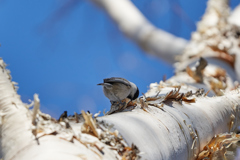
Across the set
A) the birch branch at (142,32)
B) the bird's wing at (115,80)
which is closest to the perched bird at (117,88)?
the bird's wing at (115,80)

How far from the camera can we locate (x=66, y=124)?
0.36 meters

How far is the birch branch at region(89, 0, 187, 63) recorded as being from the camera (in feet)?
6.57

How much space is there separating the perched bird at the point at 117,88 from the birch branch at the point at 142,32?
4.38 ft

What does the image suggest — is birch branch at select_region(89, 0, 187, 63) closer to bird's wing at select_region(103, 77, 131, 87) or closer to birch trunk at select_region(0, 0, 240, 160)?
birch trunk at select_region(0, 0, 240, 160)

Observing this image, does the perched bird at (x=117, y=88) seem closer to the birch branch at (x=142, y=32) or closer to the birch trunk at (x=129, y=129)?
the birch trunk at (x=129, y=129)

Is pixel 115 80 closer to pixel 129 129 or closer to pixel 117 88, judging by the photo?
pixel 117 88

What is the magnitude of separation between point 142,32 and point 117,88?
1427 mm

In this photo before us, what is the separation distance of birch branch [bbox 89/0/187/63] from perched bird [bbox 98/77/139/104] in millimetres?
1336

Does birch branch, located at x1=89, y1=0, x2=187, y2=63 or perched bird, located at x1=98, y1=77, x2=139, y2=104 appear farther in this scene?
birch branch, located at x1=89, y1=0, x2=187, y2=63

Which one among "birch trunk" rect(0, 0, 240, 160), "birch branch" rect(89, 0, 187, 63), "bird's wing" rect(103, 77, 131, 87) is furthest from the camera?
"birch branch" rect(89, 0, 187, 63)

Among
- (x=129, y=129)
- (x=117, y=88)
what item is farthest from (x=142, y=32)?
(x=129, y=129)

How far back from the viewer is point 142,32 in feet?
6.67

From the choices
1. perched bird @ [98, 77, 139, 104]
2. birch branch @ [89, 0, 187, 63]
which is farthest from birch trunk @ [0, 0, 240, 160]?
birch branch @ [89, 0, 187, 63]

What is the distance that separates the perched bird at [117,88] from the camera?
64 cm
